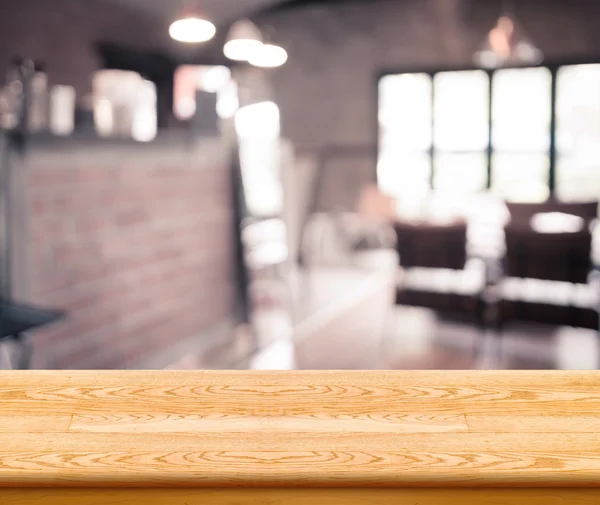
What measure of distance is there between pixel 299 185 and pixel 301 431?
4316 mm

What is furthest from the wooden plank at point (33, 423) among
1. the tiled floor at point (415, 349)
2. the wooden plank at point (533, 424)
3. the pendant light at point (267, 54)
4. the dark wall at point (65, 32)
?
the dark wall at point (65, 32)

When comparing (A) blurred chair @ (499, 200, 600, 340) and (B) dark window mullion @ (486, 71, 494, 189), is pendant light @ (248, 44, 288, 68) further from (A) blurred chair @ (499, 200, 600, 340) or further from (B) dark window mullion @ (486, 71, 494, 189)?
(B) dark window mullion @ (486, 71, 494, 189)

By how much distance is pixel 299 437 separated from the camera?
1.63 meters

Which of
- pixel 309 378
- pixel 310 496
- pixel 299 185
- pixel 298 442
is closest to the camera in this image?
pixel 310 496

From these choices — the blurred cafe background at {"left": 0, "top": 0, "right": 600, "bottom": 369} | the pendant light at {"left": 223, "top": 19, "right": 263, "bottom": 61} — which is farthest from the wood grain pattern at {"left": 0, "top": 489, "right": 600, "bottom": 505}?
the pendant light at {"left": 223, "top": 19, "right": 263, "bottom": 61}

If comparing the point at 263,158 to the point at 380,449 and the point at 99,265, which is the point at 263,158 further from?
the point at 380,449

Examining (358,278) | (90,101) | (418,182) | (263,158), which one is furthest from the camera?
(418,182)

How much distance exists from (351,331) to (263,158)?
144cm

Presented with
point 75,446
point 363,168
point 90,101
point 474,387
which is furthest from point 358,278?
point 75,446

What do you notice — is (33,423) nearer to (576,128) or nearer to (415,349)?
(415,349)

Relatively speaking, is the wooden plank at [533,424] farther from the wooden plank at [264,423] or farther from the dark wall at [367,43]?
the dark wall at [367,43]

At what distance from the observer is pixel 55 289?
3.11 metres

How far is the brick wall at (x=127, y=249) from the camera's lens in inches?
121

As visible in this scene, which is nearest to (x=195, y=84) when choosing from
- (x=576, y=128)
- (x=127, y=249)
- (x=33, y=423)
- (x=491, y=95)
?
(x=491, y=95)
